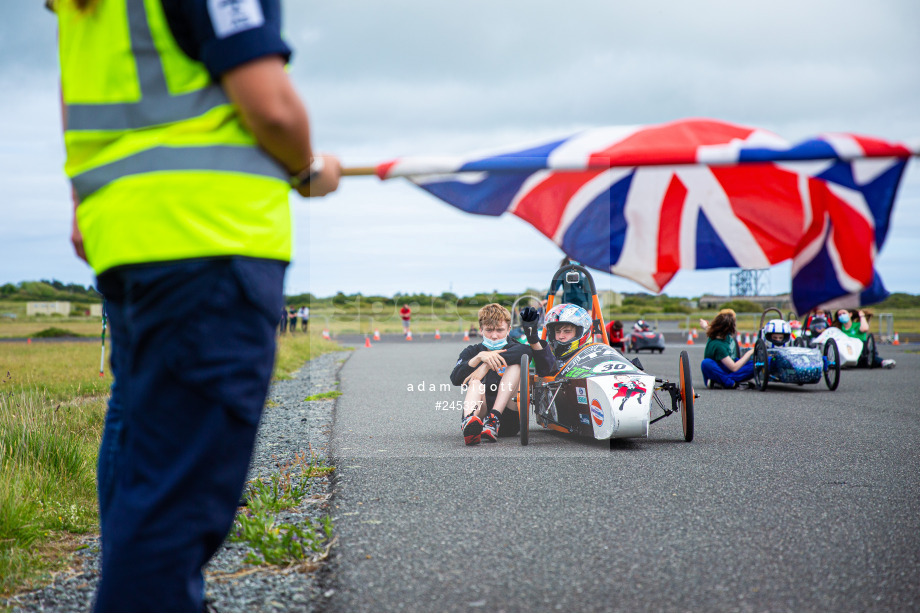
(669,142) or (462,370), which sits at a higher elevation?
(669,142)

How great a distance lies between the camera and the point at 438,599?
9.09 ft

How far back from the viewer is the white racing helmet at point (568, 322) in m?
6.66

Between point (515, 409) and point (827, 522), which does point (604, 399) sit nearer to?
point (515, 409)

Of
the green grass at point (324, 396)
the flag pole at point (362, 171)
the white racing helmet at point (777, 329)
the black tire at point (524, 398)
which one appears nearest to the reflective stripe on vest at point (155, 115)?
the flag pole at point (362, 171)

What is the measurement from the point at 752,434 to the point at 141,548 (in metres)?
6.34

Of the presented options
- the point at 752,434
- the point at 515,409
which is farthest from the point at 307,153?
the point at 752,434

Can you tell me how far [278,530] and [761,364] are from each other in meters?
8.94

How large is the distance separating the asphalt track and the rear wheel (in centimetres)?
309

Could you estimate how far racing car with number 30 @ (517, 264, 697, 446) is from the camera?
5898 millimetres

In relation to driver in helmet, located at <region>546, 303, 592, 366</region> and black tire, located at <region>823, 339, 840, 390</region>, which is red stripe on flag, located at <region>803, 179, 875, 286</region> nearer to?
driver in helmet, located at <region>546, 303, 592, 366</region>

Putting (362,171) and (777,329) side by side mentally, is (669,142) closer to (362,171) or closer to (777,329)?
(362,171)

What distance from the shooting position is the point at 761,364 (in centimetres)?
1092

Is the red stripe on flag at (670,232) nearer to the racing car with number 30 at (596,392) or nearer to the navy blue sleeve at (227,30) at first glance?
the navy blue sleeve at (227,30)

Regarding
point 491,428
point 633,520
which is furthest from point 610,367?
point 633,520
